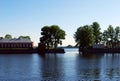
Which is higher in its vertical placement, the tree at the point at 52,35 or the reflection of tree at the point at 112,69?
the tree at the point at 52,35

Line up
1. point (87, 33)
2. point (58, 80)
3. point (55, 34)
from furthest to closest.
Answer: point (55, 34)
point (87, 33)
point (58, 80)

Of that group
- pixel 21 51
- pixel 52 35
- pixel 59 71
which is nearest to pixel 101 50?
pixel 52 35

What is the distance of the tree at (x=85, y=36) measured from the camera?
558 ft

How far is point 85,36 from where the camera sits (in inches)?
6718

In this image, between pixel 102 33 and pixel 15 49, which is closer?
pixel 15 49

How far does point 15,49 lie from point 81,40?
124ft

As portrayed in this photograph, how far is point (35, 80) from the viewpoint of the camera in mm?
43594

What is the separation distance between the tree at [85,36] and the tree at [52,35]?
40.0 feet

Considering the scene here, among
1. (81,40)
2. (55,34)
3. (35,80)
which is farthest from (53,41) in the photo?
(35,80)

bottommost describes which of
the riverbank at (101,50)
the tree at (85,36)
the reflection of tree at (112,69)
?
the reflection of tree at (112,69)

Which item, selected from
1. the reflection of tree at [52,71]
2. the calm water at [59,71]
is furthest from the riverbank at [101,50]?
the reflection of tree at [52,71]

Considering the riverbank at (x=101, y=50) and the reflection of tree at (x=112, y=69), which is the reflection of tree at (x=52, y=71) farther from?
the riverbank at (x=101, y=50)

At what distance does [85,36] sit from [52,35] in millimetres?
21819

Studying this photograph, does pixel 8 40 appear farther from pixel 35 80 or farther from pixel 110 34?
pixel 35 80
